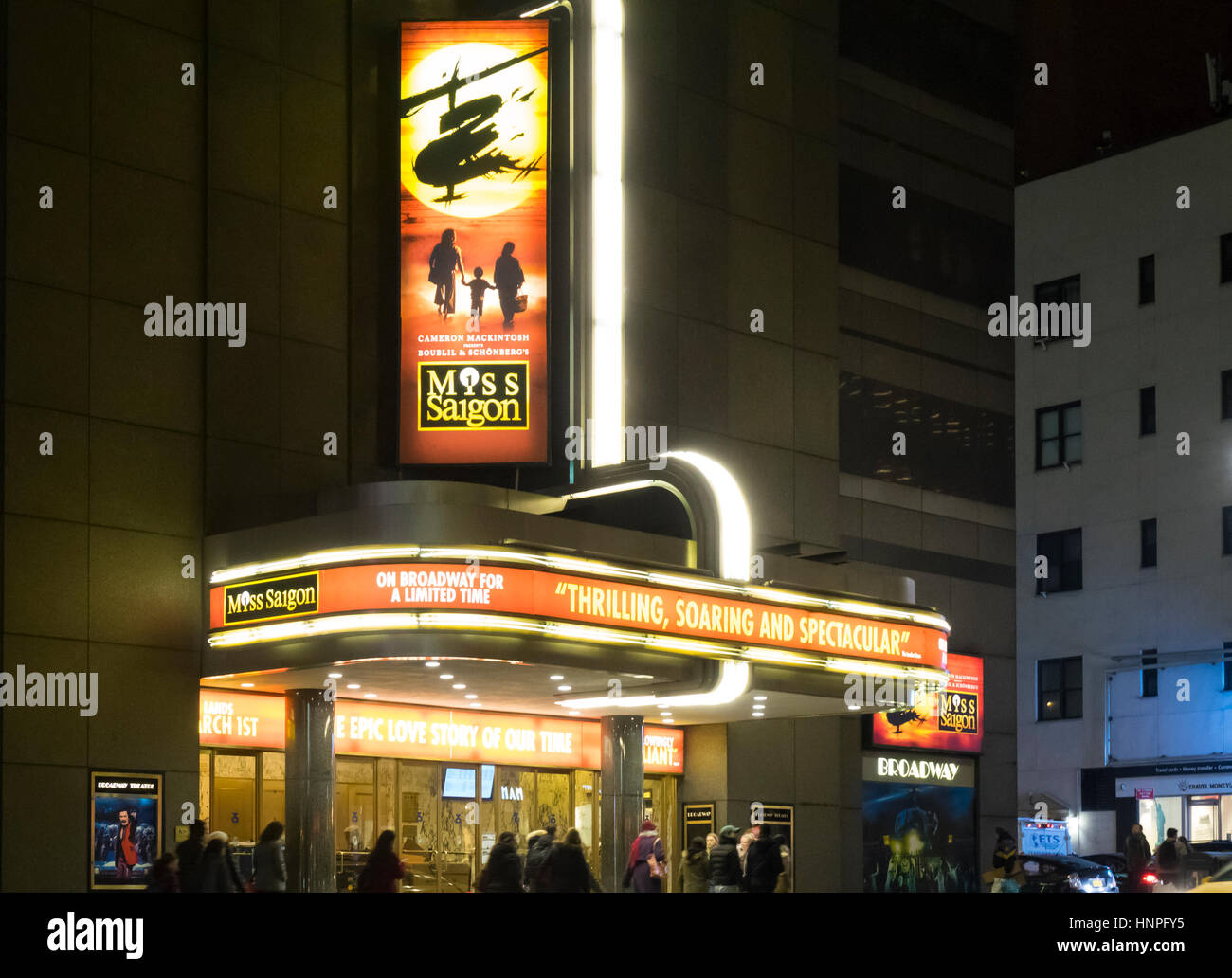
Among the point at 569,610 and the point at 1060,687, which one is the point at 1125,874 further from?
the point at 569,610

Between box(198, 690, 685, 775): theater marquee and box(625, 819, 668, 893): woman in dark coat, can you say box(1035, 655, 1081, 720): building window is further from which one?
box(625, 819, 668, 893): woman in dark coat

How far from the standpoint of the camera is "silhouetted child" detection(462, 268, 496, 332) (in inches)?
1034

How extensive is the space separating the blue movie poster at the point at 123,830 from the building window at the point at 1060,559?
4110cm

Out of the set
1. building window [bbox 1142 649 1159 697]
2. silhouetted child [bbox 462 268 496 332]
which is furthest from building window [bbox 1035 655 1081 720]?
silhouetted child [bbox 462 268 496 332]

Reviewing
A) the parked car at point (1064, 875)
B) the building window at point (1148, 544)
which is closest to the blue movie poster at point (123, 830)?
the parked car at point (1064, 875)

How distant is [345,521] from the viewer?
2255 centimetres

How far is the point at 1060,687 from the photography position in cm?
Answer: 5797

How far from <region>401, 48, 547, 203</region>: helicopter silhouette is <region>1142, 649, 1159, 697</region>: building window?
114 ft

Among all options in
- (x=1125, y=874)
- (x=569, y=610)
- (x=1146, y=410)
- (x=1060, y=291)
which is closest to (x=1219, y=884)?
(x=569, y=610)

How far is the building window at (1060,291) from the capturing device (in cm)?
5897

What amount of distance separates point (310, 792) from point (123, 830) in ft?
9.51

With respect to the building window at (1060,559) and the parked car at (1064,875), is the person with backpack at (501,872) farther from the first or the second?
the building window at (1060,559)
